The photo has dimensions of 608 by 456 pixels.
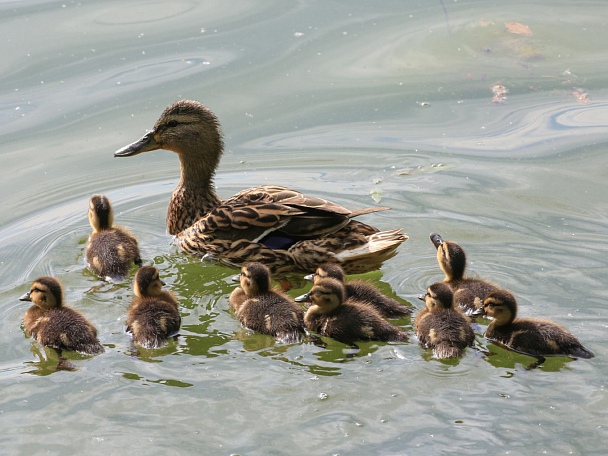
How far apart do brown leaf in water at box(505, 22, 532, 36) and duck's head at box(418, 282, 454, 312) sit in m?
4.82

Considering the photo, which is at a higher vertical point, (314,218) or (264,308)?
(314,218)

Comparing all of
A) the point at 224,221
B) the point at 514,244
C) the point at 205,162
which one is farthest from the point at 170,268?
the point at 514,244

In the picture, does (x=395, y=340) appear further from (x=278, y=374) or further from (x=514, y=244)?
(x=514, y=244)

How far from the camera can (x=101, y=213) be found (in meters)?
7.46

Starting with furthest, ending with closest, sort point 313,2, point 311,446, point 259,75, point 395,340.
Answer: point 313,2
point 259,75
point 395,340
point 311,446

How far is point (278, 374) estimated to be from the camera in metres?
5.80

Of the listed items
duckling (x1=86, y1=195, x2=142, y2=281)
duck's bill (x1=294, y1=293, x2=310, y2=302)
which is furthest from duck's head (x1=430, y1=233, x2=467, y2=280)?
duckling (x1=86, y1=195, x2=142, y2=281)

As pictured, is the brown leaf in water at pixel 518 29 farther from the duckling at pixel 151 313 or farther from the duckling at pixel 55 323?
the duckling at pixel 55 323

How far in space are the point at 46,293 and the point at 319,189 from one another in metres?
2.65

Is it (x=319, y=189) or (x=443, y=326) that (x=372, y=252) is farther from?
(x=319, y=189)

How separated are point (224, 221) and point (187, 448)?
7.72 feet

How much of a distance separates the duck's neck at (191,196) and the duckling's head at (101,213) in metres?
0.53

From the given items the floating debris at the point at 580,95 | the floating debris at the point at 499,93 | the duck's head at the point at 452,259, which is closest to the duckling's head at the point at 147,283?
the duck's head at the point at 452,259

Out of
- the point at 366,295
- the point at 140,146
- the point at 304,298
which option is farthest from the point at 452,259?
the point at 140,146
